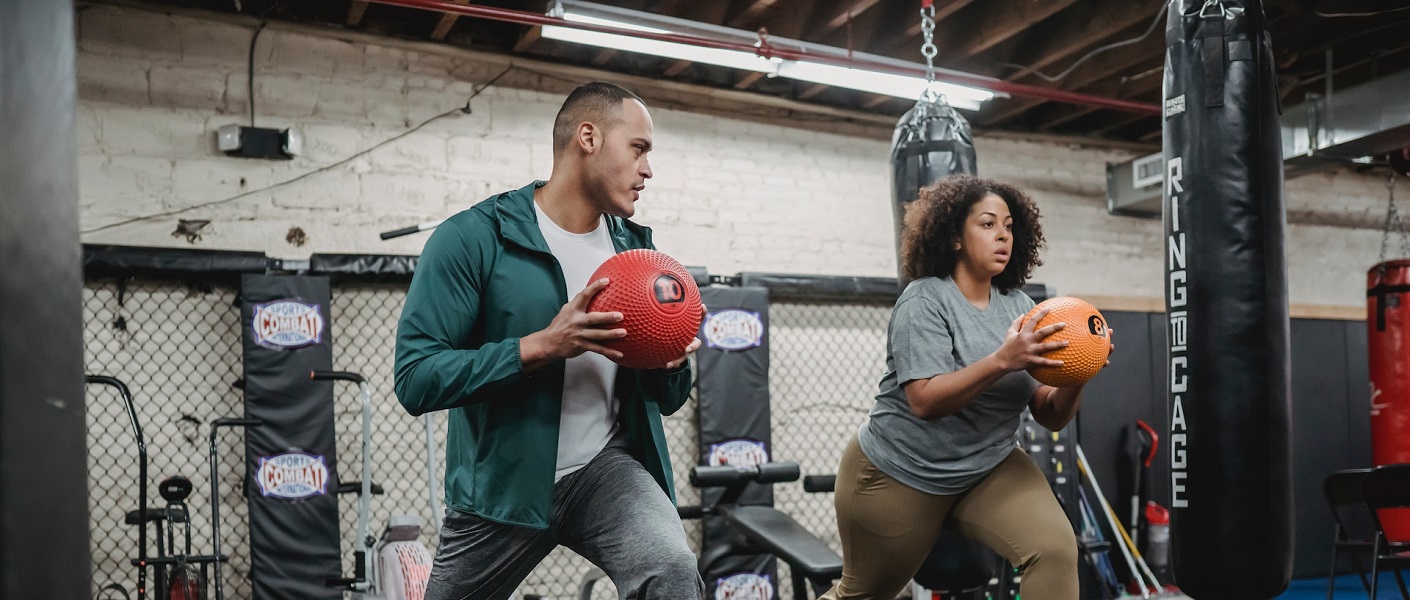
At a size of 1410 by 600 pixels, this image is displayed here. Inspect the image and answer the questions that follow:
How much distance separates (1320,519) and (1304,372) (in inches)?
42.8

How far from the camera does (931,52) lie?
13.8 feet

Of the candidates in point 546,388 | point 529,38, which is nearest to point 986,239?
point 546,388

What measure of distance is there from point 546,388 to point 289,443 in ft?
11.0

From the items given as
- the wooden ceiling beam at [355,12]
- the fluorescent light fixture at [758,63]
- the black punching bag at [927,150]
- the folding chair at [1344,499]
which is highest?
the wooden ceiling beam at [355,12]

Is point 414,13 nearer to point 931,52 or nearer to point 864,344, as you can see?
point 931,52

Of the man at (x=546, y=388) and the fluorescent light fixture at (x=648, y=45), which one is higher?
the fluorescent light fixture at (x=648, y=45)

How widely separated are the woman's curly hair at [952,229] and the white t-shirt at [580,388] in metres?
1.23

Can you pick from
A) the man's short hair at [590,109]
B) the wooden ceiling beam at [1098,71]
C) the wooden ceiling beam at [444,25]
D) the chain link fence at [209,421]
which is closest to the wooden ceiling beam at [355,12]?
the wooden ceiling beam at [444,25]

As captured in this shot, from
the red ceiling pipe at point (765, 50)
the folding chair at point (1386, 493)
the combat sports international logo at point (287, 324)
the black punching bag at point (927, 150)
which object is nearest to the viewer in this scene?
the black punching bag at point (927, 150)

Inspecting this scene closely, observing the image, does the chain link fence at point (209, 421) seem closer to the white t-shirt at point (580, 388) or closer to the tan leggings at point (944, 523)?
the tan leggings at point (944, 523)

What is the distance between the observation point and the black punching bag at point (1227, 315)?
3.02 metres

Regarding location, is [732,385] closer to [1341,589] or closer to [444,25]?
[444,25]

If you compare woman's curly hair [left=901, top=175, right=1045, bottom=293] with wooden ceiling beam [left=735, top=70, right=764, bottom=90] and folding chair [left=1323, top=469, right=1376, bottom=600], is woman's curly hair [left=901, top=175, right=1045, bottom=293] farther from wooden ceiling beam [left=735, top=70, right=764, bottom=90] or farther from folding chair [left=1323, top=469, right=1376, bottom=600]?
wooden ceiling beam [left=735, top=70, right=764, bottom=90]

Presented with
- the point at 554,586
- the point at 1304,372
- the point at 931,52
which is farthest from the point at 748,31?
the point at 1304,372
